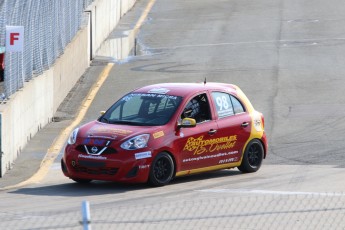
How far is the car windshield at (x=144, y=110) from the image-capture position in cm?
1499

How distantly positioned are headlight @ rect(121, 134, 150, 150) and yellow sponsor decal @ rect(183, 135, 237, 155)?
80cm

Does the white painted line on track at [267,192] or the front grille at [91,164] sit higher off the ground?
the front grille at [91,164]

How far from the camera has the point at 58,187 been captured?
48.4ft

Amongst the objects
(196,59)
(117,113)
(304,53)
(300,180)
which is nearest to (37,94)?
(117,113)

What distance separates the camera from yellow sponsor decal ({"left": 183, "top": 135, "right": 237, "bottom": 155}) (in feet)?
49.3

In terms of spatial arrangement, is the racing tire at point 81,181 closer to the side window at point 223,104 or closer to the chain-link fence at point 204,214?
the chain-link fence at point 204,214

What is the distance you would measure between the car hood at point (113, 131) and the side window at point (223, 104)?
141 cm

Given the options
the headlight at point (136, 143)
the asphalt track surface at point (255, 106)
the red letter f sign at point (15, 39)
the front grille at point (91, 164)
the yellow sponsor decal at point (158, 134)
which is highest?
A: the red letter f sign at point (15, 39)

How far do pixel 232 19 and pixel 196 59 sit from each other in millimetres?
8504

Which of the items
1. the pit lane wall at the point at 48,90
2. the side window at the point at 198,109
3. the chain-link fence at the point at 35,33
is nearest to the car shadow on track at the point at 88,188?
the side window at the point at 198,109

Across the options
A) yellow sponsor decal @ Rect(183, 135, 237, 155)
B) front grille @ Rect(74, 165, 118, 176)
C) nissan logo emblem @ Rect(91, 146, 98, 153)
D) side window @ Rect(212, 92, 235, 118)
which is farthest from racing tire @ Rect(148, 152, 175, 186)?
side window @ Rect(212, 92, 235, 118)

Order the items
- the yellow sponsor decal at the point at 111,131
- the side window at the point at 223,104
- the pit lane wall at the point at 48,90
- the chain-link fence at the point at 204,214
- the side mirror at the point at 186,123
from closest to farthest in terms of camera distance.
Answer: the chain-link fence at the point at 204,214
the yellow sponsor decal at the point at 111,131
the side mirror at the point at 186,123
the side window at the point at 223,104
the pit lane wall at the point at 48,90

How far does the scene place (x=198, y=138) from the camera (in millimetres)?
15172

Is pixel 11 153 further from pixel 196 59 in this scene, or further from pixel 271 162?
pixel 196 59
